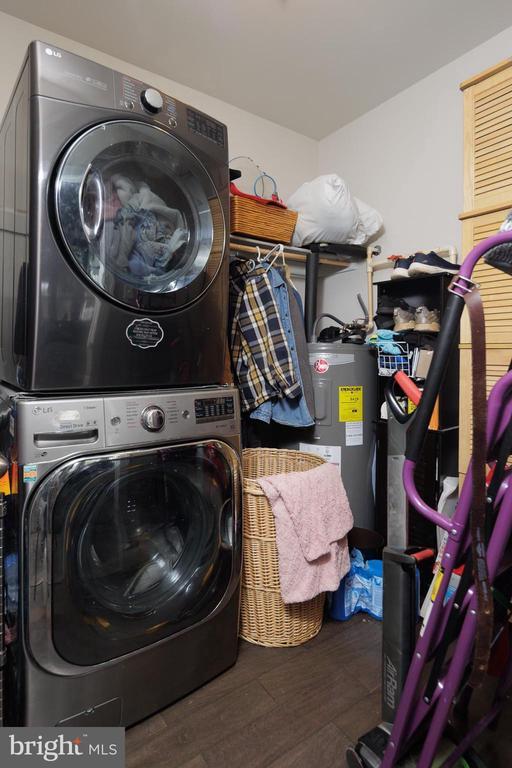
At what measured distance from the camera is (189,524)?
4.10 ft

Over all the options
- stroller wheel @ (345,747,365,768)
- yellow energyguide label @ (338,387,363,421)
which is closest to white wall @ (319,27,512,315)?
yellow energyguide label @ (338,387,363,421)

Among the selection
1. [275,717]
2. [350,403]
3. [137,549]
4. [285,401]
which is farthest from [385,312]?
[275,717]

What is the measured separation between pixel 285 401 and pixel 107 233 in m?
1.05

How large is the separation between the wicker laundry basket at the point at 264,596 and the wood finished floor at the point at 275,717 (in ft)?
0.18

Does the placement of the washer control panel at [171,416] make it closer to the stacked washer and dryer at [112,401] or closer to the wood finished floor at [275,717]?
the stacked washer and dryer at [112,401]

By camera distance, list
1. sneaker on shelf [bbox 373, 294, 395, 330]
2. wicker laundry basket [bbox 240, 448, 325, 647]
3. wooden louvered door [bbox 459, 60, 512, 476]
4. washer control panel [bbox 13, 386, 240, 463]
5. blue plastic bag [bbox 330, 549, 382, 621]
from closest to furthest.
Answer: washer control panel [bbox 13, 386, 240, 463]
wooden louvered door [bbox 459, 60, 512, 476]
wicker laundry basket [bbox 240, 448, 325, 647]
blue plastic bag [bbox 330, 549, 382, 621]
sneaker on shelf [bbox 373, 294, 395, 330]

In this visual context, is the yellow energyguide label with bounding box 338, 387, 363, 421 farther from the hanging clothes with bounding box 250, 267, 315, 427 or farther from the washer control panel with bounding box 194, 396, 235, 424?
the washer control panel with bounding box 194, 396, 235, 424

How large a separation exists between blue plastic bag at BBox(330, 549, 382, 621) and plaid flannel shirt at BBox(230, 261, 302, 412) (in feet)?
2.58

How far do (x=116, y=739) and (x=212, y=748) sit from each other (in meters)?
0.25

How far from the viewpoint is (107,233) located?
1083mm

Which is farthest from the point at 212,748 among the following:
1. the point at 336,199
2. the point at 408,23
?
the point at 408,23

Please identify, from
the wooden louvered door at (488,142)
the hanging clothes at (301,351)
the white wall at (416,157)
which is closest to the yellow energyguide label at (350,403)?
the hanging clothes at (301,351)

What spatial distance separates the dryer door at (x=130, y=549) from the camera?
0.96m

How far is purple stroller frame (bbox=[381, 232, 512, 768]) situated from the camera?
79 cm
